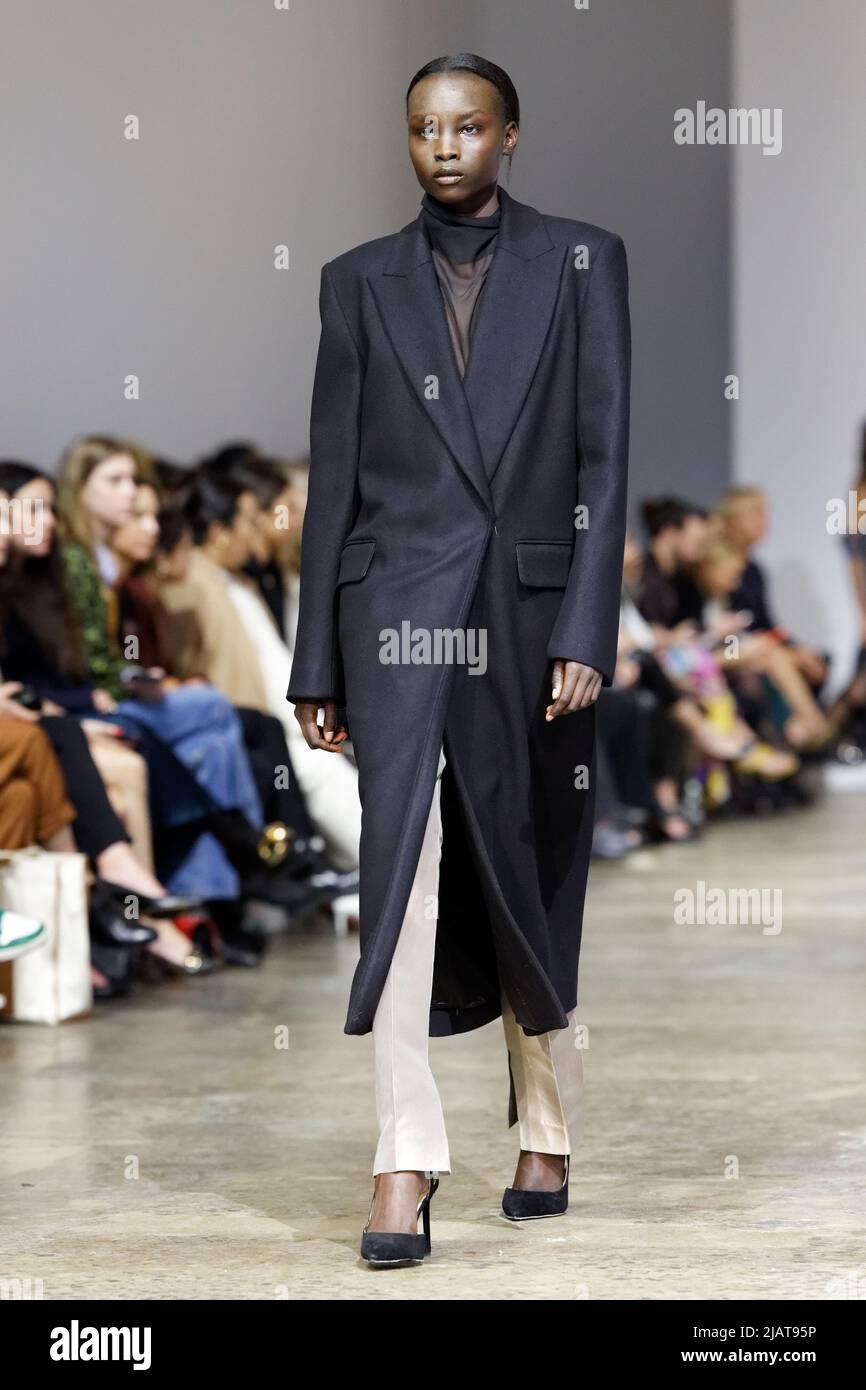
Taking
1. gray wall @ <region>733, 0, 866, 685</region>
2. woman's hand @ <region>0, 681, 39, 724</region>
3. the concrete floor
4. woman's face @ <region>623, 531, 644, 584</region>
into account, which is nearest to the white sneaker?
the concrete floor

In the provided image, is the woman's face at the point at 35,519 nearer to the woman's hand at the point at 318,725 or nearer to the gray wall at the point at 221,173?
the gray wall at the point at 221,173

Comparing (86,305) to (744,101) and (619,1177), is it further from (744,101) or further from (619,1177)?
(744,101)

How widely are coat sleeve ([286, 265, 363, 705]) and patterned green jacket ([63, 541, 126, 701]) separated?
93.2 inches

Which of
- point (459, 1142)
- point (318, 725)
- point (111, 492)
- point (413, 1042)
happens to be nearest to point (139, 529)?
point (111, 492)

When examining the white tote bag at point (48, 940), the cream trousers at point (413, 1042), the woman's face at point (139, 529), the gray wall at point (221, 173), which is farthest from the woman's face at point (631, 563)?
the cream trousers at point (413, 1042)

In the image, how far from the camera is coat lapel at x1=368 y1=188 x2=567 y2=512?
2.53 m

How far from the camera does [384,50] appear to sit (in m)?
7.45

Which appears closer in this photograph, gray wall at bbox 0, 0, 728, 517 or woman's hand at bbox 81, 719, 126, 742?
woman's hand at bbox 81, 719, 126, 742

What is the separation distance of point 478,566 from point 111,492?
280cm

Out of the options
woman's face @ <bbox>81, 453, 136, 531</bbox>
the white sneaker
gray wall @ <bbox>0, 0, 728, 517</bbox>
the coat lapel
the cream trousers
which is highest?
gray wall @ <bbox>0, 0, 728, 517</bbox>

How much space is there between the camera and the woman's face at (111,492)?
5145 mm

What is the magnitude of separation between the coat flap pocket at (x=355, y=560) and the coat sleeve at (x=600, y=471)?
0.79 ft

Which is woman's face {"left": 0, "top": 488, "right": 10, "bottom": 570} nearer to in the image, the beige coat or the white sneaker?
the beige coat
